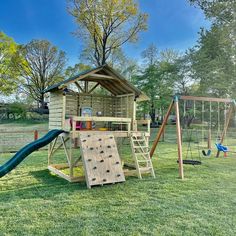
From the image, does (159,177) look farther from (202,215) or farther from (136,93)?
(136,93)

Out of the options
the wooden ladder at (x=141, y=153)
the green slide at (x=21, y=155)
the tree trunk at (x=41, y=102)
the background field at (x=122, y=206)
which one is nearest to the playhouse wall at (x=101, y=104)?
A: the wooden ladder at (x=141, y=153)

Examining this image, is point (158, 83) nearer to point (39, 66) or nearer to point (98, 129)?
point (98, 129)

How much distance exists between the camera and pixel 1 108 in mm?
25562

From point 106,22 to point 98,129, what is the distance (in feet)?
38.7

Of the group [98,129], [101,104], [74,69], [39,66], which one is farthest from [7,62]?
[98,129]

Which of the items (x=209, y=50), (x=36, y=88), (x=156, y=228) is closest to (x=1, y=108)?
(x=36, y=88)

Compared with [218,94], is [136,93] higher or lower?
lower

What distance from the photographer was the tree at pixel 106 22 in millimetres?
16078

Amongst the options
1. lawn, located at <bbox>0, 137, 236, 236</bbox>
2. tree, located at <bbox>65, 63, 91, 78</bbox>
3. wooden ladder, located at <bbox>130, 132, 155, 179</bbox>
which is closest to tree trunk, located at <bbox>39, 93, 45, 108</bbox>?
tree, located at <bbox>65, 63, 91, 78</bbox>

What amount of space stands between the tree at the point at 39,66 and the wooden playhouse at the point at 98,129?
2016cm

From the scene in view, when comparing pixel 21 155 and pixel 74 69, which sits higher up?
pixel 74 69

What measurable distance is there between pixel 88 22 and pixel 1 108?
15670 millimetres

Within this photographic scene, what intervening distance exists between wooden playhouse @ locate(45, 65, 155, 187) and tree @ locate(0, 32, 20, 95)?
18.6 metres

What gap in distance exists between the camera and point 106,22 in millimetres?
16578
